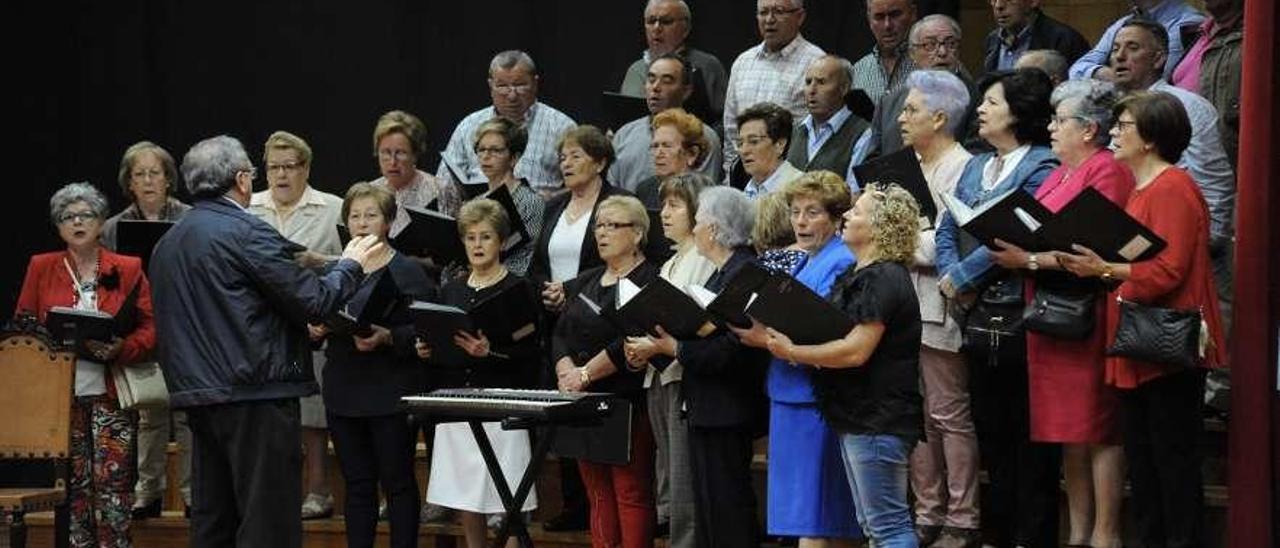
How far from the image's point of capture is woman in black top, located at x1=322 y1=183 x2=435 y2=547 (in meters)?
6.95

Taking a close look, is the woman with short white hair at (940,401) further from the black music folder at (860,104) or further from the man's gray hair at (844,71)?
the man's gray hair at (844,71)

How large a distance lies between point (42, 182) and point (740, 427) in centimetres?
500

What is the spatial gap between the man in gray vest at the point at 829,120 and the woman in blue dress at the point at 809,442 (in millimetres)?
1291

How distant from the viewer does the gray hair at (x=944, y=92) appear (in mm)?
6574

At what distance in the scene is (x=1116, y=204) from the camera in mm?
5605

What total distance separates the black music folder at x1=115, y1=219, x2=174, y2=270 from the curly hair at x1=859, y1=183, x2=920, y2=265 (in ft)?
9.71

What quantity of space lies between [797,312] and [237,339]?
65.1 inches

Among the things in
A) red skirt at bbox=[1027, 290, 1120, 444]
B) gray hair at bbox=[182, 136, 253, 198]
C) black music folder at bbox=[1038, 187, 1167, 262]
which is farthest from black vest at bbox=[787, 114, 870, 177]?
gray hair at bbox=[182, 136, 253, 198]

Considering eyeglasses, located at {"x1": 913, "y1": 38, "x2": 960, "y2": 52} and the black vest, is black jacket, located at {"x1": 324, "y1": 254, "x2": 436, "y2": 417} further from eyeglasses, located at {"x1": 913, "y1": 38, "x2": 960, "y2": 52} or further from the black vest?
eyeglasses, located at {"x1": 913, "y1": 38, "x2": 960, "y2": 52}

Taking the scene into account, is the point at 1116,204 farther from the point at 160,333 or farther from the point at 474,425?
the point at 160,333

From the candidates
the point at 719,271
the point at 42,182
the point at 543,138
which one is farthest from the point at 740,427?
the point at 42,182

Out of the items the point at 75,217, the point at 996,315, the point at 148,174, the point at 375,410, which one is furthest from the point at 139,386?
the point at 996,315

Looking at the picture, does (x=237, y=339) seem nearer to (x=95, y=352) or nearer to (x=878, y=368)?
(x=95, y=352)

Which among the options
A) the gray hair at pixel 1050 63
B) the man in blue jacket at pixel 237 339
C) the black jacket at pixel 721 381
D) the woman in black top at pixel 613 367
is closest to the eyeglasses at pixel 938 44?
the gray hair at pixel 1050 63
